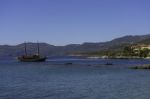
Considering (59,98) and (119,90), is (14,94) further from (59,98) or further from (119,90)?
(119,90)

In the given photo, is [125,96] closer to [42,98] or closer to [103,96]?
[103,96]

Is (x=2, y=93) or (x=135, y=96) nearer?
(x=135, y=96)

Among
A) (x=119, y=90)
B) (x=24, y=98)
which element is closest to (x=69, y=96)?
(x=24, y=98)

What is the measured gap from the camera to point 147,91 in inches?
2071

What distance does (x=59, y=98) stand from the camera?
47125 millimetres

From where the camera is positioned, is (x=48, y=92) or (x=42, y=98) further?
(x=48, y=92)

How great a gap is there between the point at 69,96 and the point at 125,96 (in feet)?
23.1

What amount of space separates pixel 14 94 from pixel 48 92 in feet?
15.8

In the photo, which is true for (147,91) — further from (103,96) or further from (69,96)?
(69,96)

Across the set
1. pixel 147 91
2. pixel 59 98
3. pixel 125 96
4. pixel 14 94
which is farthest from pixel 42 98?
pixel 147 91

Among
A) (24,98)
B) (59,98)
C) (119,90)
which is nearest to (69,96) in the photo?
(59,98)

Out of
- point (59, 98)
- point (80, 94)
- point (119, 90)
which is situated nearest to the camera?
point (59, 98)

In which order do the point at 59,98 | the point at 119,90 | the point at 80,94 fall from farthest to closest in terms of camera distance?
the point at 119,90 < the point at 80,94 < the point at 59,98

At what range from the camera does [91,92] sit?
52719 mm
